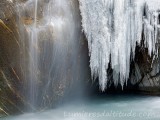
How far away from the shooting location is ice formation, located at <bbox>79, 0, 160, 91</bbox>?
34.6 ft

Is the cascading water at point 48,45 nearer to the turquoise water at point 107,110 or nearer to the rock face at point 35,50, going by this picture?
the rock face at point 35,50

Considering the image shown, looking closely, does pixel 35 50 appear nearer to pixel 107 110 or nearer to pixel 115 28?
pixel 115 28

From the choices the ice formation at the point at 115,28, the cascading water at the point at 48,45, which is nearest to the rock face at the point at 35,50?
the cascading water at the point at 48,45

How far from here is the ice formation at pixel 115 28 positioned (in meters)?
10.5

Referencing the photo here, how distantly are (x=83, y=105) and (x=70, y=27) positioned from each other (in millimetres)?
2568

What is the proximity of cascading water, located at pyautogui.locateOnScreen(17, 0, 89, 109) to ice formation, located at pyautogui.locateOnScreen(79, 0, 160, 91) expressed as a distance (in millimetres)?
385

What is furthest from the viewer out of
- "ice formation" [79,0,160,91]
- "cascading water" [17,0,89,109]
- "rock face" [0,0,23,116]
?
"ice formation" [79,0,160,91]

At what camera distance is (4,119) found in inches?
380

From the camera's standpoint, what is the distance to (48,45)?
33.0ft

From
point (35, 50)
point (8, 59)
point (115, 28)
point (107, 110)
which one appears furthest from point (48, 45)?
point (107, 110)

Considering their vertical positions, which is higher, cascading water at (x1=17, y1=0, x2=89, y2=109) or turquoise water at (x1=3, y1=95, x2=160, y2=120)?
cascading water at (x1=17, y1=0, x2=89, y2=109)

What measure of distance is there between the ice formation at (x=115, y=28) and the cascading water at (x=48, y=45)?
0.39 metres

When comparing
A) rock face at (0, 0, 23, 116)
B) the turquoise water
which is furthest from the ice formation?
rock face at (0, 0, 23, 116)

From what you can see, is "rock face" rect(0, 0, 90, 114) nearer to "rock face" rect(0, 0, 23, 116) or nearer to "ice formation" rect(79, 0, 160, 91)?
"rock face" rect(0, 0, 23, 116)
